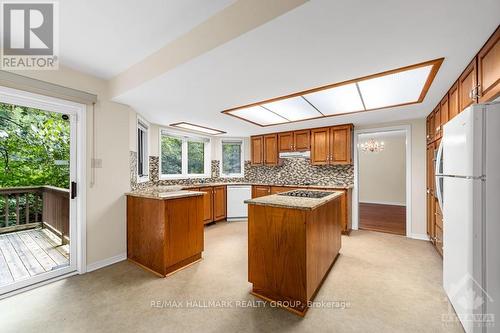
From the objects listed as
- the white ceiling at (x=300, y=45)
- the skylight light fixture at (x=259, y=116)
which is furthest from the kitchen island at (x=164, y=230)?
the skylight light fixture at (x=259, y=116)

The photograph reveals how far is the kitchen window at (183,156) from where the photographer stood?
4436mm

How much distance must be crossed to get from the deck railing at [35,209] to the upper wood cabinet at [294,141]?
152 inches

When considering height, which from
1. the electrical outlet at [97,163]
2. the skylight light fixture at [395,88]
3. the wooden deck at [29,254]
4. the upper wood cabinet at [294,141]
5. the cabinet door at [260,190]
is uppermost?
the skylight light fixture at [395,88]

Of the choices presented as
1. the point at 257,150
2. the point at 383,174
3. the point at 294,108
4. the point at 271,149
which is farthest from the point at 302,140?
the point at 383,174

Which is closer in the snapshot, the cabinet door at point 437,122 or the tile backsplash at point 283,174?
the cabinet door at point 437,122

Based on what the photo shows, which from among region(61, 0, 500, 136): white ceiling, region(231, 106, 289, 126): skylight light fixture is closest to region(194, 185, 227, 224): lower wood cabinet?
region(231, 106, 289, 126): skylight light fixture

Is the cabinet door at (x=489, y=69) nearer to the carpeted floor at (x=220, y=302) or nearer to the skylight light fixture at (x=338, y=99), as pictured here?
the skylight light fixture at (x=338, y=99)

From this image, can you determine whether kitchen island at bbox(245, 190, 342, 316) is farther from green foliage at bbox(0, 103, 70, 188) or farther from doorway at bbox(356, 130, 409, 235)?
doorway at bbox(356, 130, 409, 235)

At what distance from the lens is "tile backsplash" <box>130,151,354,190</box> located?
13.3 ft

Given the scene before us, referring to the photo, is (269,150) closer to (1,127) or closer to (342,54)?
(342,54)

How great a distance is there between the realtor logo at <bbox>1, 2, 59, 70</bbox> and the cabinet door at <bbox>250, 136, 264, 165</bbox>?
375 cm

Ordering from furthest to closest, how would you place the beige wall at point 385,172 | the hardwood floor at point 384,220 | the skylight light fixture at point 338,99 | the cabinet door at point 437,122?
the beige wall at point 385,172
the hardwood floor at point 384,220
the cabinet door at point 437,122
the skylight light fixture at point 338,99

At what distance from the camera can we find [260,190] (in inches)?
188

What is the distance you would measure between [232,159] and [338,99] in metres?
3.51
